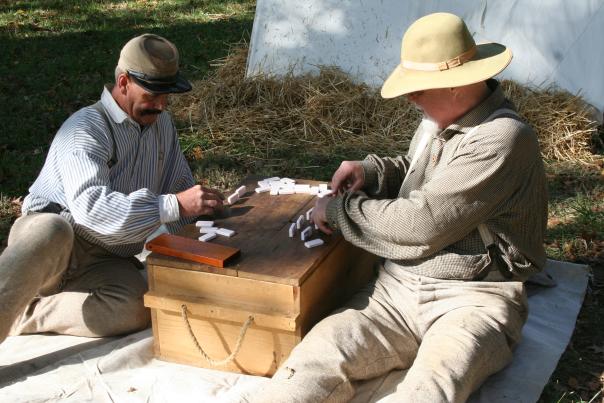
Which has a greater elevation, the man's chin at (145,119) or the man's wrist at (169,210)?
the man's chin at (145,119)

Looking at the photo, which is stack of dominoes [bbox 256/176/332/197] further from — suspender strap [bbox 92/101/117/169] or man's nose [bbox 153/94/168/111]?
suspender strap [bbox 92/101/117/169]

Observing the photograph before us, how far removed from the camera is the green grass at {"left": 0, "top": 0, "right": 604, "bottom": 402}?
4.09m

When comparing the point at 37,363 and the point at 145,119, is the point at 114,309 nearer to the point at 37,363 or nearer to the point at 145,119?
the point at 37,363

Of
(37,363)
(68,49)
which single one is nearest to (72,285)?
(37,363)

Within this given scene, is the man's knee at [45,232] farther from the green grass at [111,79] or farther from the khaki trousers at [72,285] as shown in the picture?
the green grass at [111,79]

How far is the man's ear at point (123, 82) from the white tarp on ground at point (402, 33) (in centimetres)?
380

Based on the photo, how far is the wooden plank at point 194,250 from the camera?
10.5 feet

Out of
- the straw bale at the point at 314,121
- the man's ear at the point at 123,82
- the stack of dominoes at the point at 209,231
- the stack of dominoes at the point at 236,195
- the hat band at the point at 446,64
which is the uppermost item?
the hat band at the point at 446,64

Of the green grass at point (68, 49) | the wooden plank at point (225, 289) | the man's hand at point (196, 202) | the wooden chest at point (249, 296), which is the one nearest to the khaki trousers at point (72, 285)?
the wooden chest at point (249, 296)

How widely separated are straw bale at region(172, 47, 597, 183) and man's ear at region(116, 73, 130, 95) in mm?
2477

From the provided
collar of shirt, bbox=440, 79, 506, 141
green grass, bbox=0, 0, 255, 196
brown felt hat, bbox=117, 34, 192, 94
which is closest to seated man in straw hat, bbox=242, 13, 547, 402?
collar of shirt, bbox=440, 79, 506, 141

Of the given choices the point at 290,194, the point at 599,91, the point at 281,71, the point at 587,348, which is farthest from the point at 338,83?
the point at 587,348

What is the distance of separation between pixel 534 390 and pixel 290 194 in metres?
1.56

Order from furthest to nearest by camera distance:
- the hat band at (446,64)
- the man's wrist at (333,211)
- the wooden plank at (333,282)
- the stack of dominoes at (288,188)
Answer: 1. the stack of dominoes at (288,188)
2. the man's wrist at (333,211)
3. the wooden plank at (333,282)
4. the hat band at (446,64)
